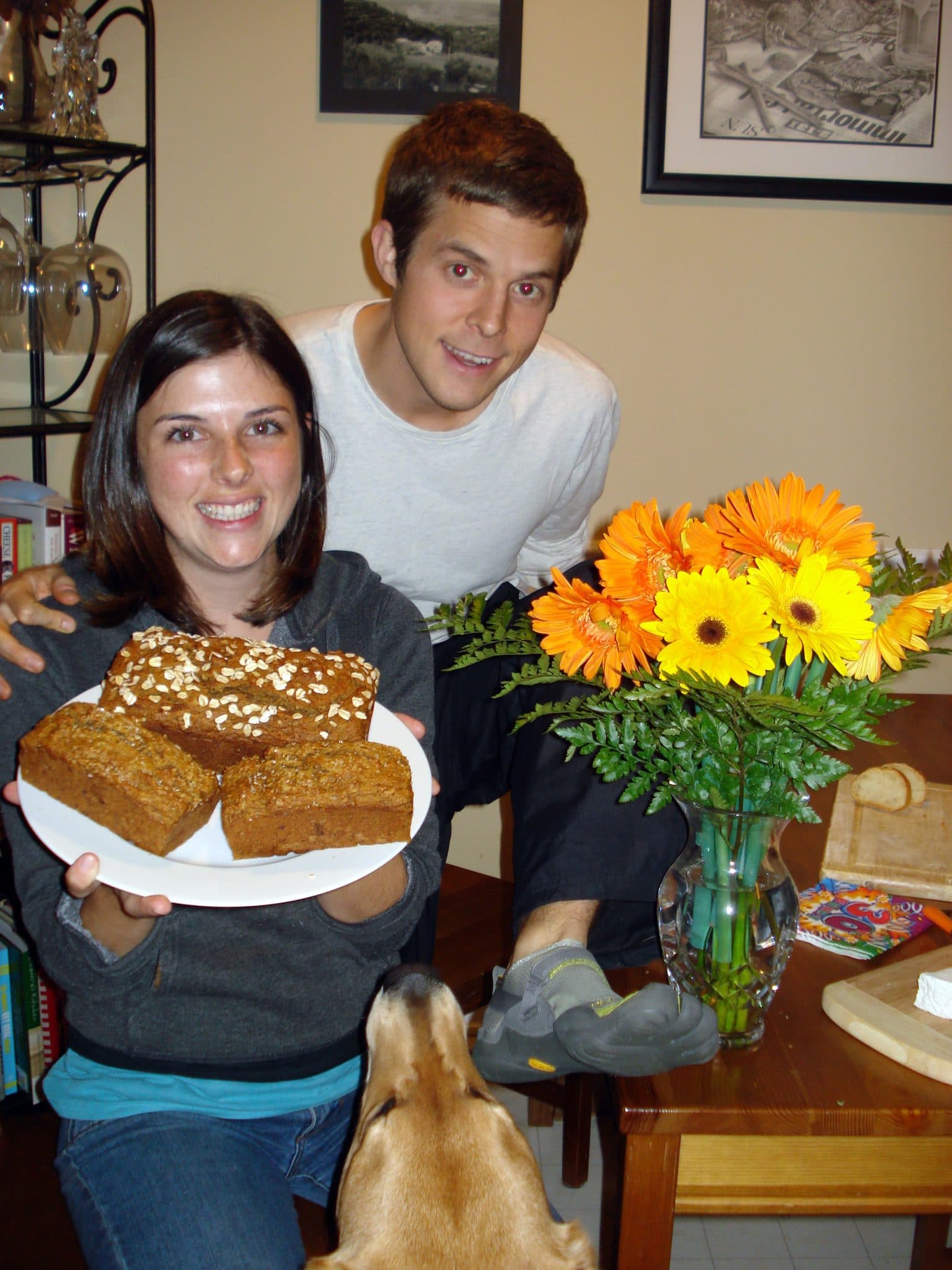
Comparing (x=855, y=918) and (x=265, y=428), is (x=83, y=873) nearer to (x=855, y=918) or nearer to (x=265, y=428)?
(x=265, y=428)

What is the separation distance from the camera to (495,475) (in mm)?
2131

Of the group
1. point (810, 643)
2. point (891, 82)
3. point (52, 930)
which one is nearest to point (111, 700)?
point (52, 930)

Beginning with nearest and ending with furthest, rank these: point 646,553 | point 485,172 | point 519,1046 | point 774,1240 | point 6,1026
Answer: point 646,553, point 519,1046, point 485,172, point 774,1240, point 6,1026

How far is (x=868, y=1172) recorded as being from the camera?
122 centimetres

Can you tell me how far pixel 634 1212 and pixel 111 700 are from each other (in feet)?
3.00

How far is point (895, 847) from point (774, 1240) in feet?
3.91

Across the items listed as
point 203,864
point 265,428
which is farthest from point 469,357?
point 203,864

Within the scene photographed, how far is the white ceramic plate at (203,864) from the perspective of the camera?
1.15m

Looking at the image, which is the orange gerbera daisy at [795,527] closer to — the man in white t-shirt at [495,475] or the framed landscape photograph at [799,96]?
the man in white t-shirt at [495,475]

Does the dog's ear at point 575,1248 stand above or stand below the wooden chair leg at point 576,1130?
above

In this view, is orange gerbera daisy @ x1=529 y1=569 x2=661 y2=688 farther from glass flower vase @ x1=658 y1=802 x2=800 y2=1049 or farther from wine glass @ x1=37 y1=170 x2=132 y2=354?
wine glass @ x1=37 y1=170 x2=132 y2=354

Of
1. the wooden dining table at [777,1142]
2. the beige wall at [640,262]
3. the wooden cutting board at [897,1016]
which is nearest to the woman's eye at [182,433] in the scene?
the wooden dining table at [777,1142]

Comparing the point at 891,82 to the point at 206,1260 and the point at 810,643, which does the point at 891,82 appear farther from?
the point at 206,1260

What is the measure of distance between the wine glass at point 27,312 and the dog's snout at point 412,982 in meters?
1.91
